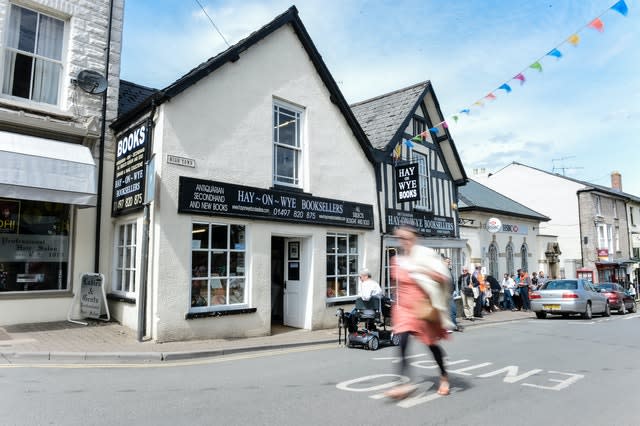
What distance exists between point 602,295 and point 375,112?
11.4m

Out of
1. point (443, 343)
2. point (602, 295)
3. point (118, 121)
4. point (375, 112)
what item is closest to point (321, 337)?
point (443, 343)

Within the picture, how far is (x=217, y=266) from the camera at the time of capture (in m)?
9.92

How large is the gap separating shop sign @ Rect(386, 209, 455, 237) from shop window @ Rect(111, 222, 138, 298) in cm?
751

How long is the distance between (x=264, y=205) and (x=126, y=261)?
3.28 m

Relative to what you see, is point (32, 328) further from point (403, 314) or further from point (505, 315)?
point (505, 315)

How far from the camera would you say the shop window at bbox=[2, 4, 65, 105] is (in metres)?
9.77

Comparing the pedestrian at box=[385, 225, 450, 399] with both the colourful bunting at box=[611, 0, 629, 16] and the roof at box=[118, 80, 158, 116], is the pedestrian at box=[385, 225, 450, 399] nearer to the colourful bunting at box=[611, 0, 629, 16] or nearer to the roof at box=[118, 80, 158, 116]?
the colourful bunting at box=[611, 0, 629, 16]

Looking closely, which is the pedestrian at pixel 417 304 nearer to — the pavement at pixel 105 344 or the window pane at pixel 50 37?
the pavement at pixel 105 344

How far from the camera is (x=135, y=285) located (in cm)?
966

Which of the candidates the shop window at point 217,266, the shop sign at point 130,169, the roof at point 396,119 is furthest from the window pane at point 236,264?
the roof at point 396,119

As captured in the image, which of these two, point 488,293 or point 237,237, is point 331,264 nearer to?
point 237,237

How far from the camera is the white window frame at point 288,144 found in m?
11.5

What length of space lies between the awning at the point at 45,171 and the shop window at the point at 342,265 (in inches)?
234

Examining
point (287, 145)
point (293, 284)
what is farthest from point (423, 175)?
point (293, 284)
